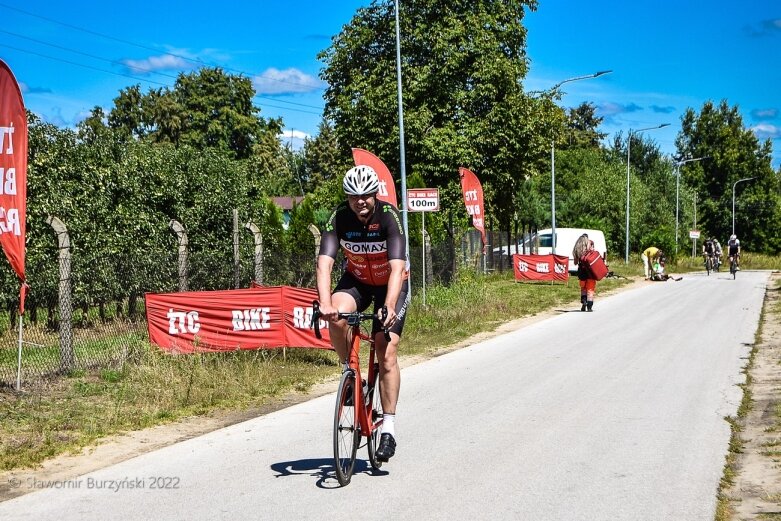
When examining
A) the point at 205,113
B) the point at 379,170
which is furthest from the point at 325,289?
the point at 205,113

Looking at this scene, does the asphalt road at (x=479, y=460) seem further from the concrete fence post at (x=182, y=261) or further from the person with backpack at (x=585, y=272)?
the person with backpack at (x=585, y=272)

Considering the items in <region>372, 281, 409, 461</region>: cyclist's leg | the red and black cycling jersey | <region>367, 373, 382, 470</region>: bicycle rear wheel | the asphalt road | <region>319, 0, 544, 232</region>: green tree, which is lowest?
the asphalt road

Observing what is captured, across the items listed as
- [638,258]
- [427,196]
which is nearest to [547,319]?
[427,196]

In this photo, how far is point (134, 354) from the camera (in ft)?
38.8

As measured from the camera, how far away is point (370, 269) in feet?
21.0

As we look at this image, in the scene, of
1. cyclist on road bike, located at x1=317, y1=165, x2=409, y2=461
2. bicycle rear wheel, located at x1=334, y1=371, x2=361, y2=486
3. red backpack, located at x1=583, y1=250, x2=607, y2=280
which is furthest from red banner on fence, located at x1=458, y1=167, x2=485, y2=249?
bicycle rear wheel, located at x1=334, y1=371, x2=361, y2=486

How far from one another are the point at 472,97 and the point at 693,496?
33084mm

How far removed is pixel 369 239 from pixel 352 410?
1.16 m

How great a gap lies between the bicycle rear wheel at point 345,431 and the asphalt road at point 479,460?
132 millimetres

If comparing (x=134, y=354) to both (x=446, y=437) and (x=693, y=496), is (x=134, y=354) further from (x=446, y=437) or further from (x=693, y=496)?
(x=693, y=496)

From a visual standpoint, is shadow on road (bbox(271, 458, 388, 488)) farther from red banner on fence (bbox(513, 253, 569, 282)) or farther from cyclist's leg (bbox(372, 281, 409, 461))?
red banner on fence (bbox(513, 253, 569, 282))

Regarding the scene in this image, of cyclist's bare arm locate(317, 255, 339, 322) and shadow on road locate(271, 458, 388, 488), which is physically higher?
cyclist's bare arm locate(317, 255, 339, 322)

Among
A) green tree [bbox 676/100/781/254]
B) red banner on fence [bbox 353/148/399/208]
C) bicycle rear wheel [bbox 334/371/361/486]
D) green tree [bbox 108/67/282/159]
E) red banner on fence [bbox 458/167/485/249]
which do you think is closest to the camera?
bicycle rear wheel [bbox 334/371/361/486]

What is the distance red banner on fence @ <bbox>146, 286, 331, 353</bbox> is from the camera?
467 inches
